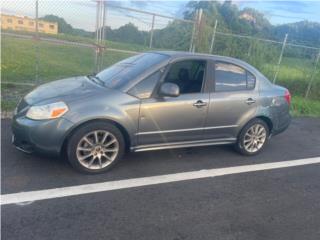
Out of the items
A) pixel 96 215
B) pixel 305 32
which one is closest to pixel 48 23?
pixel 96 215

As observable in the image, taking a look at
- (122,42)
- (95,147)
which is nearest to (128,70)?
(95,147)

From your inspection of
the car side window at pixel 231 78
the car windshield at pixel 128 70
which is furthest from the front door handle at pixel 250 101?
the car windshield at pixel 128 70

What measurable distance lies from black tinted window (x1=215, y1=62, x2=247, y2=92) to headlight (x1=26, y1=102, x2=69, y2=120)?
2319mm

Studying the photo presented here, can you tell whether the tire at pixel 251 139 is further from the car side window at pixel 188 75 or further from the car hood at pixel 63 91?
the car hood at pixel 63 91

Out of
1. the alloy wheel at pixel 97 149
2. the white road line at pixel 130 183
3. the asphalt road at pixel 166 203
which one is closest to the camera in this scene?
the asphalt road at pixel 166 203

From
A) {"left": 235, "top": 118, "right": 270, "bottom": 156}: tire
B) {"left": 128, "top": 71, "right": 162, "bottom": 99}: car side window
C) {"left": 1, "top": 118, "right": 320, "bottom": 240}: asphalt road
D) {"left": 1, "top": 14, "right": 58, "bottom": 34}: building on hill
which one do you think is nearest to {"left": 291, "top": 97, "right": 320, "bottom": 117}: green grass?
{"left": 235, "top": 118, "right": 270, "bottom": 156}: tire

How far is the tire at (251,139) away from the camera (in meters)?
5.57

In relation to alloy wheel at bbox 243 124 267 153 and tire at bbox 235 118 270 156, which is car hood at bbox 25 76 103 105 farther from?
alloy wheel at bbox 243 124 267 153

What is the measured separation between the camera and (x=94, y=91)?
4488mm

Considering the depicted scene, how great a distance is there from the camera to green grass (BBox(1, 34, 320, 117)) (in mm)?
8695

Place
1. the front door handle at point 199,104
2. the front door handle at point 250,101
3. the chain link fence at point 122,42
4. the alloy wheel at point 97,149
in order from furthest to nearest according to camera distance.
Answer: the chain link fence at point 122,42 → the front door handle at point 250,101 → the front door handle at point 199,104 → the alloy wheel at point 97,149

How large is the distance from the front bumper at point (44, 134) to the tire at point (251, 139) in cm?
285

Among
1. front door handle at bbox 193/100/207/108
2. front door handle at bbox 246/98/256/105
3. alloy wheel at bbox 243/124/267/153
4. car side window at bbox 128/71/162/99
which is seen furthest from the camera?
alloy wheel at bbox 243/124/267/153

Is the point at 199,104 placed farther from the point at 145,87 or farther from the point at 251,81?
the point at 251,81
